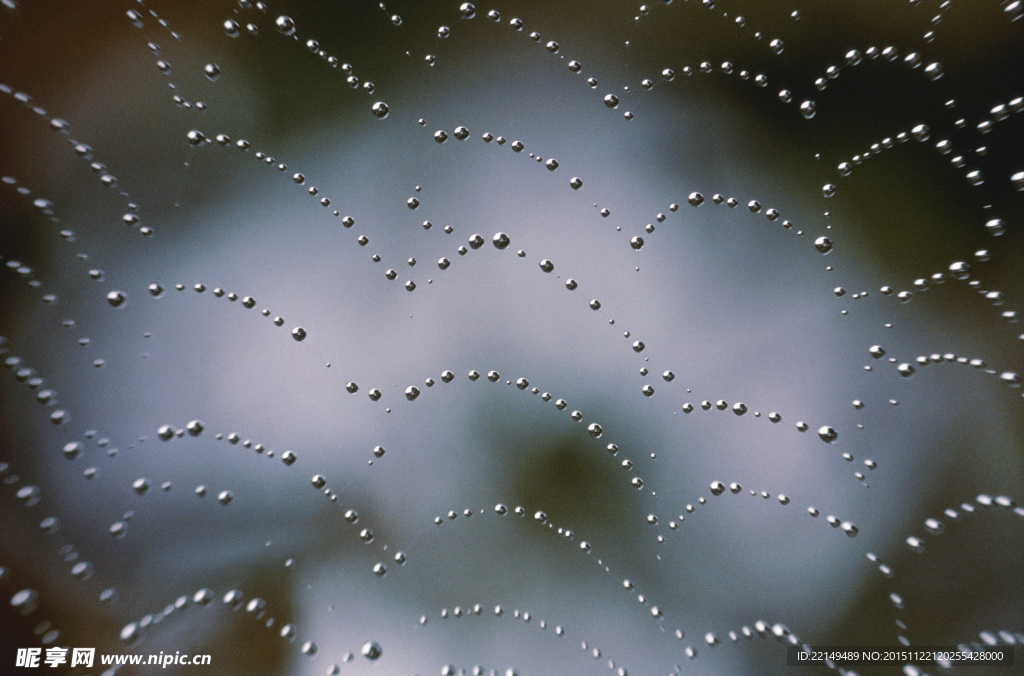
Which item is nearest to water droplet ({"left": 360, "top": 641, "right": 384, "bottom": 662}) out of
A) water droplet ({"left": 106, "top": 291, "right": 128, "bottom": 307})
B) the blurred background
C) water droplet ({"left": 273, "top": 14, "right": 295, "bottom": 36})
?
the blurred background

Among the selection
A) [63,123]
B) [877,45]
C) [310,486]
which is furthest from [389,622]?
[877,45]

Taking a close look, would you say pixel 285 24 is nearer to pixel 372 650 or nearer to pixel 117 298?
pixel 117 298

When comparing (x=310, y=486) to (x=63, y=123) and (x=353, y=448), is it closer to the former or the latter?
(x=353, y=448)

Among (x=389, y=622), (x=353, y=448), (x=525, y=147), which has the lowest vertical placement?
(x=389, y=622)

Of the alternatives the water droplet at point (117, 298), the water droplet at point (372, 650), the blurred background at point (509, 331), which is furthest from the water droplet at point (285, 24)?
the water droplet at point (372, 650)

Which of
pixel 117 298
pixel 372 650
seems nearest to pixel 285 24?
pixel 117 298

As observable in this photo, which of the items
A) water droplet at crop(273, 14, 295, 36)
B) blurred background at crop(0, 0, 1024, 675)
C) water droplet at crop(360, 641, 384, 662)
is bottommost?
water droplet at crop(360, 641, 384, 662)

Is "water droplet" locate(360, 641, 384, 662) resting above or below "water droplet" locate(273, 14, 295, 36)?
below

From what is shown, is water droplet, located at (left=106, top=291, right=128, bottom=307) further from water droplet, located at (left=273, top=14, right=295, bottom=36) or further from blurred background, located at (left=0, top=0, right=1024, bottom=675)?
water droplet, located at (left=273, top=14, right=295, bottom=36)

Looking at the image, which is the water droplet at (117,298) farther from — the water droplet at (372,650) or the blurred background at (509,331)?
the water droplet at (372,650)
